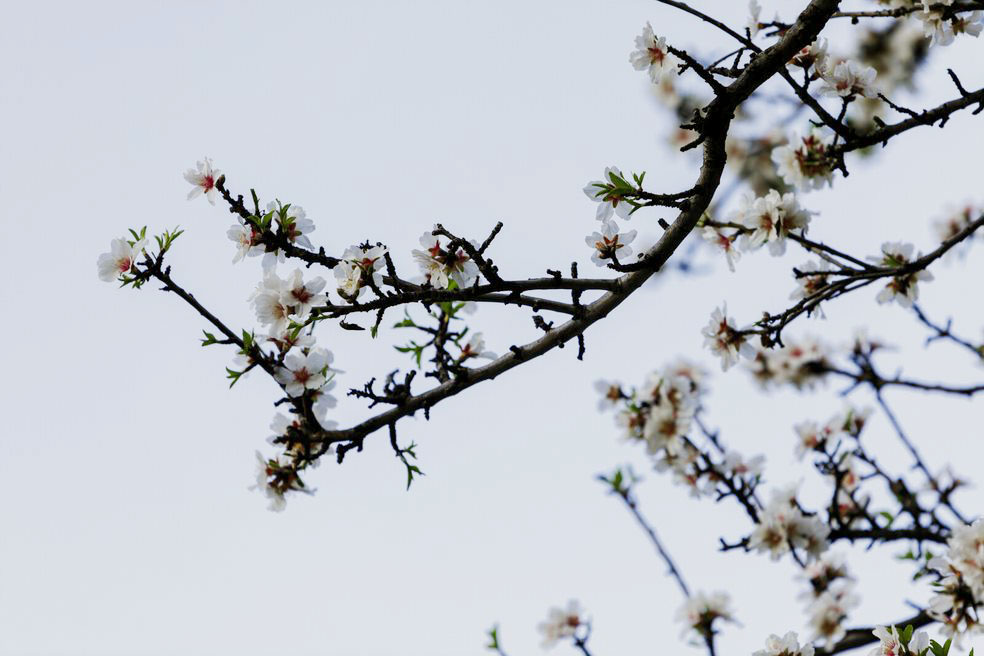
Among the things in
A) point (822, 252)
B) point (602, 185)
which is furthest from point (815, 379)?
point (602, 185)

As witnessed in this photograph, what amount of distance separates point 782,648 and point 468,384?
132 centimetres

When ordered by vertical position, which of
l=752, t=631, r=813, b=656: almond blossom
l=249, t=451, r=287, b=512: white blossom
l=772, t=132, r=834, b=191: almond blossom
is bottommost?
l=752, t=631, r=813, b=656: almond blossom

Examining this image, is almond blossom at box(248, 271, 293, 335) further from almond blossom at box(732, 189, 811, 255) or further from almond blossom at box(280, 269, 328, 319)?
almond blossom at box(732, 189, 811, 255)

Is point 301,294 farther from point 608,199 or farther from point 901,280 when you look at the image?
point 901,280

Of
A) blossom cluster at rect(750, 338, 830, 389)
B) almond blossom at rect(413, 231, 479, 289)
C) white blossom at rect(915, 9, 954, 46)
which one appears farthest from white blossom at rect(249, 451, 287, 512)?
blossom cluster at rect(750, 338, 830, 389)

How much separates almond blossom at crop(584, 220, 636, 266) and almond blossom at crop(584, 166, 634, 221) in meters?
0.03

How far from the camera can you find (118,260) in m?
2.62

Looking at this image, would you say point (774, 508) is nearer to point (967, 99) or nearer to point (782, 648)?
point (782, 648)

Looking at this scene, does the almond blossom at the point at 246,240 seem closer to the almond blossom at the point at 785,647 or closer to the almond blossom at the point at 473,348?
the almond blossom at the point at 473,348

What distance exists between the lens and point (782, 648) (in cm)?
280

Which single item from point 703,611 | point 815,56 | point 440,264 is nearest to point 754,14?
point 815,56

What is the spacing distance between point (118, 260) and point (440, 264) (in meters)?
0.93

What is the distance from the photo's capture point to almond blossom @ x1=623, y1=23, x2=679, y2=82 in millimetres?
2697

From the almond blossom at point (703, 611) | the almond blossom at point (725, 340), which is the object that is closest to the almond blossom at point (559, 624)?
the almond blossom at point (703, 611)
